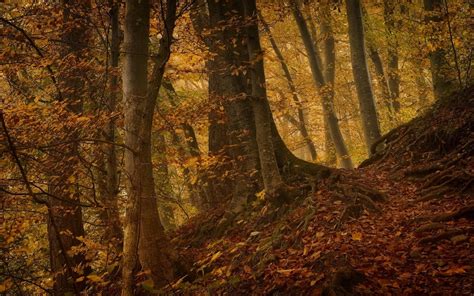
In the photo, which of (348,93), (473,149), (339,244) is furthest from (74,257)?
(348,93)

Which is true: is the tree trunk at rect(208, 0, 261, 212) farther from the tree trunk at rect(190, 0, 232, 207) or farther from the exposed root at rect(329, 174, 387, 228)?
the exposed root at rect(329, 174, 387, 228)

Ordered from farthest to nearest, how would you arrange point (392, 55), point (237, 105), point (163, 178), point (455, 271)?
point (392, 55) → point (163, 178) → point (237, 105) → point (455, 271)

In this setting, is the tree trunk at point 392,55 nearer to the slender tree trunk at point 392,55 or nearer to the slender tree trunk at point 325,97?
the slender tree trunk at point 392,55

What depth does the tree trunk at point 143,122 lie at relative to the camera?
5527 millimetres

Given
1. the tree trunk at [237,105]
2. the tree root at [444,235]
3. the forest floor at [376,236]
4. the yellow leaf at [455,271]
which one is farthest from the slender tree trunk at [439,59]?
the yellow leaf at [455,271]

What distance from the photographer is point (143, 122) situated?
5.55m

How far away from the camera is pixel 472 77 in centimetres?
922

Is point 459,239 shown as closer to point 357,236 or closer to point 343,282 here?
point 357,236

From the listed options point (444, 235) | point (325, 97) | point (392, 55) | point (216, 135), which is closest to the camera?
point (444, 235)

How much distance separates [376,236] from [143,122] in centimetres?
359

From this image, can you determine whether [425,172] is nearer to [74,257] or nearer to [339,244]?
[339,244]

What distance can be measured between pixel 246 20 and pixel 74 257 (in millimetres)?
6113

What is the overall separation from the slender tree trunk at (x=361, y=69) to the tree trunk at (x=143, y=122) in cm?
829

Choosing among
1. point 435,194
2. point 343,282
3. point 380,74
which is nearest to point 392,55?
point 380,74
